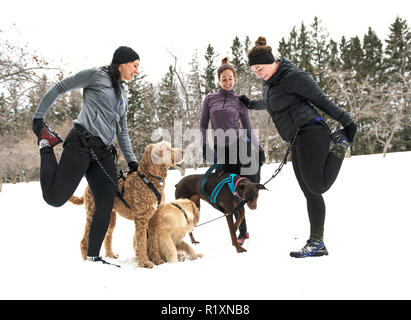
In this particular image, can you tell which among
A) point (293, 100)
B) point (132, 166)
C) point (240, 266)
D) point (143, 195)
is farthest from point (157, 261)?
point (293, 100)

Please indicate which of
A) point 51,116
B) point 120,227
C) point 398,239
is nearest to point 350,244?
point 398,239

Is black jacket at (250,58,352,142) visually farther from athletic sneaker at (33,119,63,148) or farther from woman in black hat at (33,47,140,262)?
athletic sneaker at (33,119,63,148)

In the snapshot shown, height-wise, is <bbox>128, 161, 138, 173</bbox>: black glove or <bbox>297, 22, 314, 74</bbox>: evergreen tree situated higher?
<bbox>297, 22, 314, 74</bbox>: evergreen tree

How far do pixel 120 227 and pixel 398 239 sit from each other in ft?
13.9

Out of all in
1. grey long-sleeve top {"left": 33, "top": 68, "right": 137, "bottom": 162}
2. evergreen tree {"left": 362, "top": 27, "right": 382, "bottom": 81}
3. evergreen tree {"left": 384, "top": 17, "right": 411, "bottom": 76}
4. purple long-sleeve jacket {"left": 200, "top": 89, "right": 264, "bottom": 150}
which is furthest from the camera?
evergreen tree {"left": 362, "top": 27, "right": 382, "bottom": 81}

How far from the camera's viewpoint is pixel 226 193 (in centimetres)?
355

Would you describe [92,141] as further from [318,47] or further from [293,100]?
[318,47]

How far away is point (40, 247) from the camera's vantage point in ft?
12.7

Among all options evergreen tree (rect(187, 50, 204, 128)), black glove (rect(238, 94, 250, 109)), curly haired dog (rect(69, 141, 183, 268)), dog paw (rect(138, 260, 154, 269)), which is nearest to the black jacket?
black glove (rect(238, 94, 250, 109))

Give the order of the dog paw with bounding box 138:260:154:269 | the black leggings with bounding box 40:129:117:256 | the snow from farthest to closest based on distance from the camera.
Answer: the dog paw with bounding box 138:260:154:269 < the black leggings with bounding box 40:129:117:256 < the snow

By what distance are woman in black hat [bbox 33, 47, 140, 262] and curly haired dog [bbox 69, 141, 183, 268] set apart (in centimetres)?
25

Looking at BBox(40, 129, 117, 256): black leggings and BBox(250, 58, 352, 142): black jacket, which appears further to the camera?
BBox(250, 58, 352, 142): black jacket

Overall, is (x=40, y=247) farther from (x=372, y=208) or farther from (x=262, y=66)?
(x=372, y=208)

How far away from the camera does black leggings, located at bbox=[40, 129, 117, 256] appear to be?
2348mm
